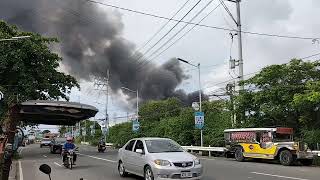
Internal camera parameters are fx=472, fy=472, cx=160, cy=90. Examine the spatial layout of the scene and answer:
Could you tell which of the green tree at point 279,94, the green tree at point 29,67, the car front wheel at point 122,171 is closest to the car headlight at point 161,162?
the car front wheel at point 122,171

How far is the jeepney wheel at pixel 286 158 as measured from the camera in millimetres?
24625

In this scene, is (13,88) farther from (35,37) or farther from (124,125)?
(124,125)

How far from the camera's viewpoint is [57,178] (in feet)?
60.0

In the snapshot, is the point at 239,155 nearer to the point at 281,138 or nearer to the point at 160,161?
A: the point at 281,138

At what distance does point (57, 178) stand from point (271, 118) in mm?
20561

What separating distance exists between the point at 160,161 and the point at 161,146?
57.1 inches

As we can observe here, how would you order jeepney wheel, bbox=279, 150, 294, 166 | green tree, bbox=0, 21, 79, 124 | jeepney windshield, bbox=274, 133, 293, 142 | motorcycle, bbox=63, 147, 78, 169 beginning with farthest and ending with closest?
green tree, bbox=0, 21, 79, 124 → jeepney windshield, bbox=274, 133, 293, 142 → jeepney wheel, bbox=279, 150, 294, 166 → motorcycle, bbox=63, 147, 78, 169

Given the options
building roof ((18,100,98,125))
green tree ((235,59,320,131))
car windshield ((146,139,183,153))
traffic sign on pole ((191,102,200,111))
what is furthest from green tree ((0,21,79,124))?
building roof ((18,100,98,125))

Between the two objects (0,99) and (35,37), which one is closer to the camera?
(0,99)

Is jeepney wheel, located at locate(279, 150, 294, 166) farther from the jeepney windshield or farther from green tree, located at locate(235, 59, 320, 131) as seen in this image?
green tree, located at locate(235, 59, 320, 131)

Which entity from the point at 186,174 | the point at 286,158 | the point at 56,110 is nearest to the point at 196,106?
the point at 286,158

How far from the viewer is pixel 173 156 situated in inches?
567

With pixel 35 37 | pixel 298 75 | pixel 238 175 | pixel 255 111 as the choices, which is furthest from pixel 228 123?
pixel 238 175

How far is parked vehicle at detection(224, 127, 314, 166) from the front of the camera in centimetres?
2486
